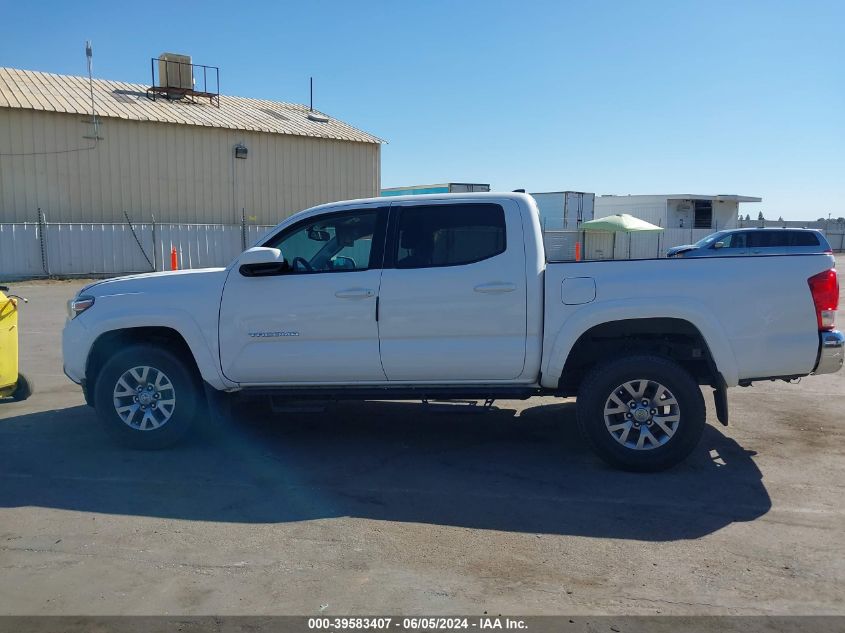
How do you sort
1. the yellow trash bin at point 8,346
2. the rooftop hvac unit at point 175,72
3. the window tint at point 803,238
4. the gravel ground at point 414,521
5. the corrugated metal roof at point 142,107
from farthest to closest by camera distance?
the rooftop hvac unit at point 175,72, the corrugated metal roof at point 142,107, the window tint at point 803,238, the yellow trash bin at point 8,346, the gravel ground at point 414,521

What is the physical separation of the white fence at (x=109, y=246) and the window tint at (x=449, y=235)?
58.4 feet

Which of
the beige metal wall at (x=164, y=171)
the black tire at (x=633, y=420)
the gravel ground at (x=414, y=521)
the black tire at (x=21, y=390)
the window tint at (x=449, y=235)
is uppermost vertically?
the beige metal wall at (x=164, y=171)

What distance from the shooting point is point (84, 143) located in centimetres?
2522

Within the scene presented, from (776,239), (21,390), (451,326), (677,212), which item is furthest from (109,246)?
(677,212)

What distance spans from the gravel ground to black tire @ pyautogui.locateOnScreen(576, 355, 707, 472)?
0.14 meters

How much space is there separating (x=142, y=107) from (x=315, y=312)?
24.8 metres

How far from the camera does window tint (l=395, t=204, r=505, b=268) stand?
5711mm

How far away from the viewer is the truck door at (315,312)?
5.73 m

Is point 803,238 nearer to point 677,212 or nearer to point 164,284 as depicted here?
point 164,284

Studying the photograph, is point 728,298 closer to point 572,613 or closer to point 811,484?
point 811,484

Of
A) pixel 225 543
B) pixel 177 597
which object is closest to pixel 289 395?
pixel 225 543

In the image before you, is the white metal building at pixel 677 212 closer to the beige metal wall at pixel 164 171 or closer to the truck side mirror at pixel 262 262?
the beige metal wall at pixel 164 171

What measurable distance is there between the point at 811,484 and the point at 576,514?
188 cm

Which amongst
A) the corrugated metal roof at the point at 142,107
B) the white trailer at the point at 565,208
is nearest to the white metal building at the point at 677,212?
the white trailer at the point at 565,208
